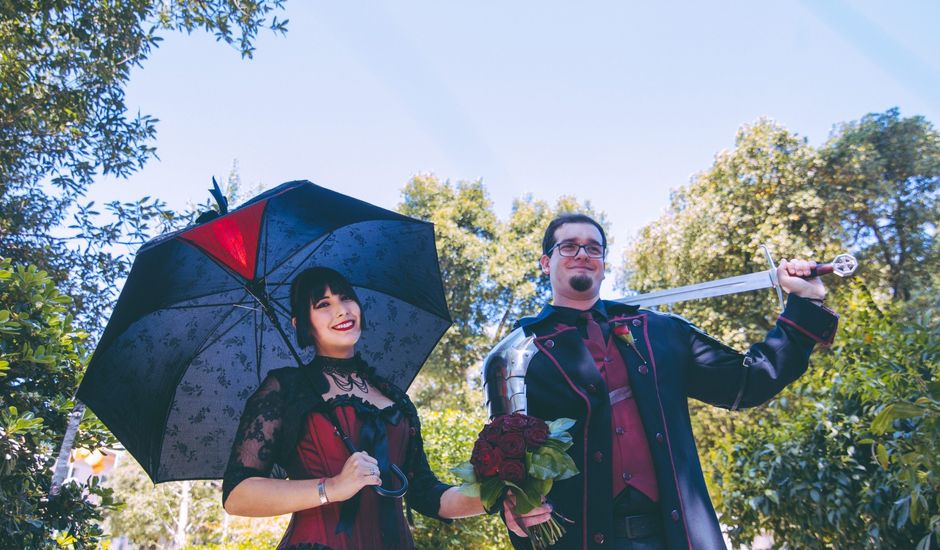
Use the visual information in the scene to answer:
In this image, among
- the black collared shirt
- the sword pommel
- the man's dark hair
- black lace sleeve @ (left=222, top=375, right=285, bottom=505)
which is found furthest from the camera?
the man's dark hair

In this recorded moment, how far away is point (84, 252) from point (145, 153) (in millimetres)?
1221

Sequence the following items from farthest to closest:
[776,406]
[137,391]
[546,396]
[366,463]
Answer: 1. [776,406]
2. [546,396]
3. [137,391]
4. [366,463]

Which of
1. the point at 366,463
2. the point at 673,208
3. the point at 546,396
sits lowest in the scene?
the point at 366,463

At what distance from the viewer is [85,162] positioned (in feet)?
21.6

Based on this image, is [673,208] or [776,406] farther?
[673,208]

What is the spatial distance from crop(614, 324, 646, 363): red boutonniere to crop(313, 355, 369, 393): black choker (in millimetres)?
1145

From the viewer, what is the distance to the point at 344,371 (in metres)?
2.48

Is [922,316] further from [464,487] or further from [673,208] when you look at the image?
[673,208]

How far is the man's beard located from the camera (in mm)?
2893

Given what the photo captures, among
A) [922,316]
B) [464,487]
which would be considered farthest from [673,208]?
[464,487]

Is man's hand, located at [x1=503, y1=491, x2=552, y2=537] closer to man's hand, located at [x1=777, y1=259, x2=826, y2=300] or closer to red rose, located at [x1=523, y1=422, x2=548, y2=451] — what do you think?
red rose, located at [x1=523, y1=422, x2=548, y2=451]

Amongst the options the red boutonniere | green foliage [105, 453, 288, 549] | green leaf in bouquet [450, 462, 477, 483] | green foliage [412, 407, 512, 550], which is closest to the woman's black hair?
green leaf in bouquet [450, 462, 477, 483]

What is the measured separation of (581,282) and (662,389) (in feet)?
2.00

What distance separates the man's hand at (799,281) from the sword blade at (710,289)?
0.18ft
